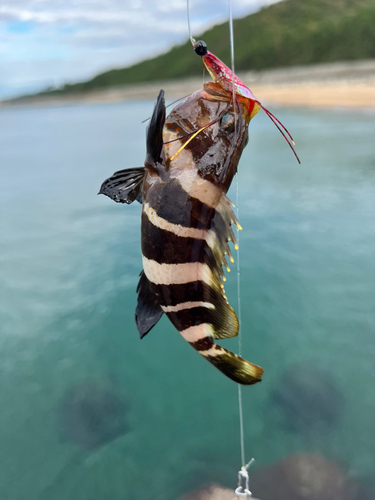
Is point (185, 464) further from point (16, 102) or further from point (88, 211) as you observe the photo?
point (16, 102)

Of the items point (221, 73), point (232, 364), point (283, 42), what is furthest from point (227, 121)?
point (283, 42)

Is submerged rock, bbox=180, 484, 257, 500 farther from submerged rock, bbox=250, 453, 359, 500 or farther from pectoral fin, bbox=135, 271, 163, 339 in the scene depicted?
pectoral fin, bbox=135, 271, 163, 339

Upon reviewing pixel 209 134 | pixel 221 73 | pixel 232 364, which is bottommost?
pixel 232 364

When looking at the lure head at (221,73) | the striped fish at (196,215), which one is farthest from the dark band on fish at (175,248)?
the lure head at (221,73)

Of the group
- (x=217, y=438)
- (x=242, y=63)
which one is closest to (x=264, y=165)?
(x=217, y=438)

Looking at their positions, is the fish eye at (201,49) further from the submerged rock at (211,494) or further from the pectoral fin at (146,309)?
the submerged rock at (211,494)

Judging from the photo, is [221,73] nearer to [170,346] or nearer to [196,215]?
[196,215]
